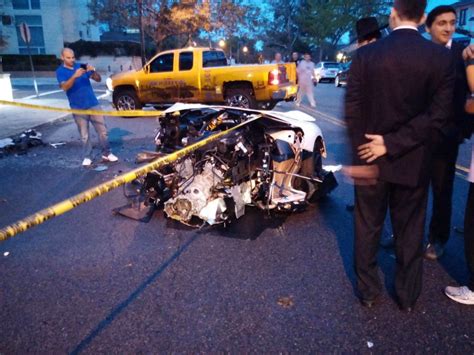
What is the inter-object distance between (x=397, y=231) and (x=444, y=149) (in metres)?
1.06

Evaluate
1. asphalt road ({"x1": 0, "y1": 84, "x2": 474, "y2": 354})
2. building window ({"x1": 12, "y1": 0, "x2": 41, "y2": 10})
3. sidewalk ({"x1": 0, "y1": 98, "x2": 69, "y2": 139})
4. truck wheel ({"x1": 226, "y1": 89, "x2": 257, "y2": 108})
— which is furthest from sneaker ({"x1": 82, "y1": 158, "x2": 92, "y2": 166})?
building window ({"x1": 12, "y1": 0, "x2": 41, "y2": 10})

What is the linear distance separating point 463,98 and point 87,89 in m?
5.87

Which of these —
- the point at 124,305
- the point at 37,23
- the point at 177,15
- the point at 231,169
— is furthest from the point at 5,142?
the point at 37,23

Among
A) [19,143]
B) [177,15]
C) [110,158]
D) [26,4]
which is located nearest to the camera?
[110,158]

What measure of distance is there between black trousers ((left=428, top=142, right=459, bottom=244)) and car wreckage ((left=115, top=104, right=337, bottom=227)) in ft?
4.44

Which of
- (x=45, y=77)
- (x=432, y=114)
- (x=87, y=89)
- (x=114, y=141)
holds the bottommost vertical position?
(x=45, y=77)

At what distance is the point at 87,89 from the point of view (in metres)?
6.87

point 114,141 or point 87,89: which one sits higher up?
point 87,89

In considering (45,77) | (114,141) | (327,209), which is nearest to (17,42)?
(45,77)

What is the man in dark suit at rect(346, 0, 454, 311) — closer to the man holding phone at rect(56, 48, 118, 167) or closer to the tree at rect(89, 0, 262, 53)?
the man holding phone at rect(56, 48, 118, 167)

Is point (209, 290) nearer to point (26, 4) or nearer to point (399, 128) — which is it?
point (399, 128)

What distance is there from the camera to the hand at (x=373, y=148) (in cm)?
247

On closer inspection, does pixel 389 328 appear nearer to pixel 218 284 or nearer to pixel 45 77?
pixel 218 284

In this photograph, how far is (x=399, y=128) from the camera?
246 cm
